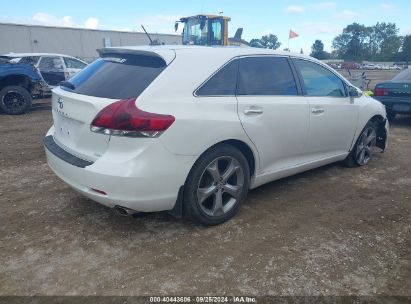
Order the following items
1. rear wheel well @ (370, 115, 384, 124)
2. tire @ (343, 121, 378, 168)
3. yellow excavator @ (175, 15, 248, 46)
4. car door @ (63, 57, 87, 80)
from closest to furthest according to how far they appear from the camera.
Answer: tire @ (343, 121, 378, 168)
rear wheel well @ (370, 115, 384, 124)
car door @ (63, 57, 87, 80)
yellow excavator @ (175, 15, 248, 46)

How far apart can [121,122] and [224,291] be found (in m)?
1.46

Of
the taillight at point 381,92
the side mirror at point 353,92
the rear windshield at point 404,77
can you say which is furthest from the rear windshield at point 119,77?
the rear windshield at point 404,77

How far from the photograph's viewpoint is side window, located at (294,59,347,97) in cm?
431

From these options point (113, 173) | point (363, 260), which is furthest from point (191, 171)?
point (363, 260)

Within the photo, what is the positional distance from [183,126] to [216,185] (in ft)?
2.34

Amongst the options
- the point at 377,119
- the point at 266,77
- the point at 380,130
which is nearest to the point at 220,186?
the point at 266,77

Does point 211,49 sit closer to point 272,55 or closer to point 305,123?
point 272,55

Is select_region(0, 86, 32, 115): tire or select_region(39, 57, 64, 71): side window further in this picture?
select_region(39, 57, 64, 71): side window

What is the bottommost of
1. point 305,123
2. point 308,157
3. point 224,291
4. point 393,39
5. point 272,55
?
point 224,291

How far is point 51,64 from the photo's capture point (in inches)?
457

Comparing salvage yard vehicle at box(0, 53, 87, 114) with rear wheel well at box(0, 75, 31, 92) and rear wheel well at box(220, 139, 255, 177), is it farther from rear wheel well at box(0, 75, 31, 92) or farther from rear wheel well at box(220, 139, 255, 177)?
rear wheel well at box(220, 139, 255, 177)

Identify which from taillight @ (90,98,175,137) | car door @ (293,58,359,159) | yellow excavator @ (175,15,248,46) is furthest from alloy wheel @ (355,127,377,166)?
yellow excavator @ (175,15,248,46)

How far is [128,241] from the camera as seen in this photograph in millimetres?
3273

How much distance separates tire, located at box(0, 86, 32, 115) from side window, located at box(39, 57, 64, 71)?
182cm
